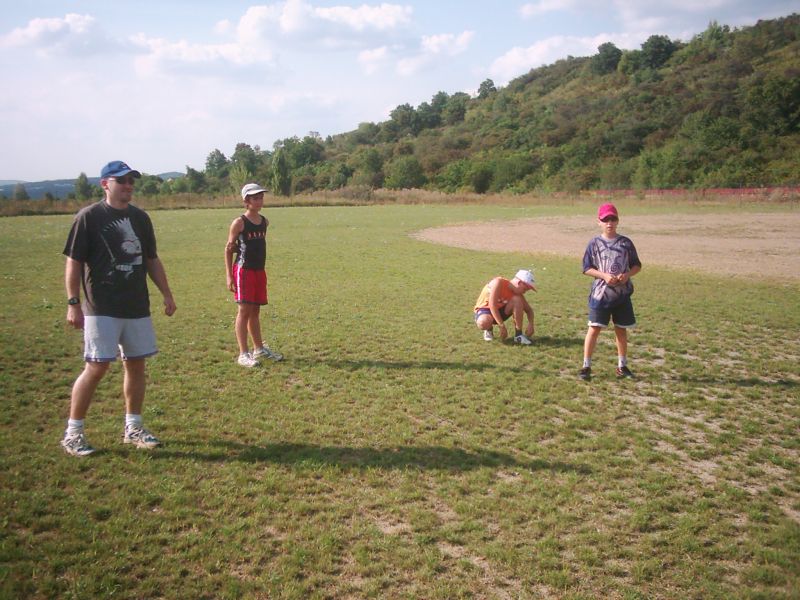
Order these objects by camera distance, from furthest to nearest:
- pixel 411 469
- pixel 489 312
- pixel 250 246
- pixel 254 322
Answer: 1. pixel 489 312
2. pixel 254 322
3. pixel 250 246
4. pixel 411 469

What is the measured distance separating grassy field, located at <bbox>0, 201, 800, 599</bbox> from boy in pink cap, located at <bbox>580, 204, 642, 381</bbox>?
0.72 meters

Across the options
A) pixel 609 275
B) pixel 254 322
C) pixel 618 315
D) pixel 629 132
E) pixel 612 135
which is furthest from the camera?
pixel 612 135

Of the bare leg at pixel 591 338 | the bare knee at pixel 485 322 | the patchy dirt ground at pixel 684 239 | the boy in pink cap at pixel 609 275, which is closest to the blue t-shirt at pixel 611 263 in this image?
the boy in pink cap at pixel 609 275

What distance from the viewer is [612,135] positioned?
85375 mm

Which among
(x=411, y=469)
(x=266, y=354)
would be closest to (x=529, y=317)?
(x=266, y=354)

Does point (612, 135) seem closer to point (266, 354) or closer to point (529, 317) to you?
point (529, 317)

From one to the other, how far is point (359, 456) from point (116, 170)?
3065 mm

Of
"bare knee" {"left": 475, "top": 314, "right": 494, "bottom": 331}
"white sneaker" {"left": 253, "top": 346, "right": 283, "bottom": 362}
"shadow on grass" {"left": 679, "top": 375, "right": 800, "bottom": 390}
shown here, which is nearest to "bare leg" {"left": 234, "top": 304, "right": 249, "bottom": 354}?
"white sneaker" {"left": 253, "top": 346, "right": 283, "bottom": 362}

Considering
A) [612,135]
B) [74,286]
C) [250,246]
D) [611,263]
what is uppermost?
[612,135]

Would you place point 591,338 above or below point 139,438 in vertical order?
above

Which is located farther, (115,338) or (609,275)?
(609,275)

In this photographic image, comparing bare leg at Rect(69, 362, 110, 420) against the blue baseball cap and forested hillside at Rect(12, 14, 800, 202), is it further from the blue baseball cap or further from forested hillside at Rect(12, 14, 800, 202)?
forested hillside at Rect(12, 14, 800, 202)

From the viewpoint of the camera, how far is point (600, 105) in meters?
102

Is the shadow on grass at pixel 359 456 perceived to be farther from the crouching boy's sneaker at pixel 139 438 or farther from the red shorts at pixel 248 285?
the red shorts at pixel 248 285
